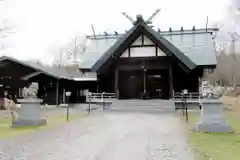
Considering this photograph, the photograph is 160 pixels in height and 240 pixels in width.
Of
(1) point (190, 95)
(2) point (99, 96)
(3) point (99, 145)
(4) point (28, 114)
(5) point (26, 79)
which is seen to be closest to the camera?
(3) point (99, 145)

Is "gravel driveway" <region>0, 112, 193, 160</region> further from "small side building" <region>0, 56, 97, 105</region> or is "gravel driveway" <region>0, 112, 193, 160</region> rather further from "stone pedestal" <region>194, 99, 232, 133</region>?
"small side building" <region>0, 56, 97, 105</region>

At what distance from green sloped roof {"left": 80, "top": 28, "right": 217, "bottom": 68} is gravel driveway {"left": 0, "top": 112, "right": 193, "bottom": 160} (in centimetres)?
1628

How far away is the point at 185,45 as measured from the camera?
102ft

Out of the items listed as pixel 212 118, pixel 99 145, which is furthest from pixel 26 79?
pixel 99 145

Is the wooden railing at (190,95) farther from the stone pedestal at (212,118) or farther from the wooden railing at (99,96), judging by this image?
the stone pedestal at (212,118)

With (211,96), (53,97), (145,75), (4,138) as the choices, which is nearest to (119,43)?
(145,75)

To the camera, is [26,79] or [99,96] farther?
[26,79]

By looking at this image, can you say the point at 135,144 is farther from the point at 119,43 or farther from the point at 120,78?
the point at 120,78

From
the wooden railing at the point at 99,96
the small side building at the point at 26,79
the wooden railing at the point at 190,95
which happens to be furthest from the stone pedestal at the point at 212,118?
the small side building at the point at 26,79

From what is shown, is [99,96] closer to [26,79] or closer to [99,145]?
[26,79]

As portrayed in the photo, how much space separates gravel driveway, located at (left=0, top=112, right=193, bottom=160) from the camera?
318 inches

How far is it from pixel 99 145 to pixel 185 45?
22949 mm

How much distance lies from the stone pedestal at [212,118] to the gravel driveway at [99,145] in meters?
0.82

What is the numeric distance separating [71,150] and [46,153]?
66cm
